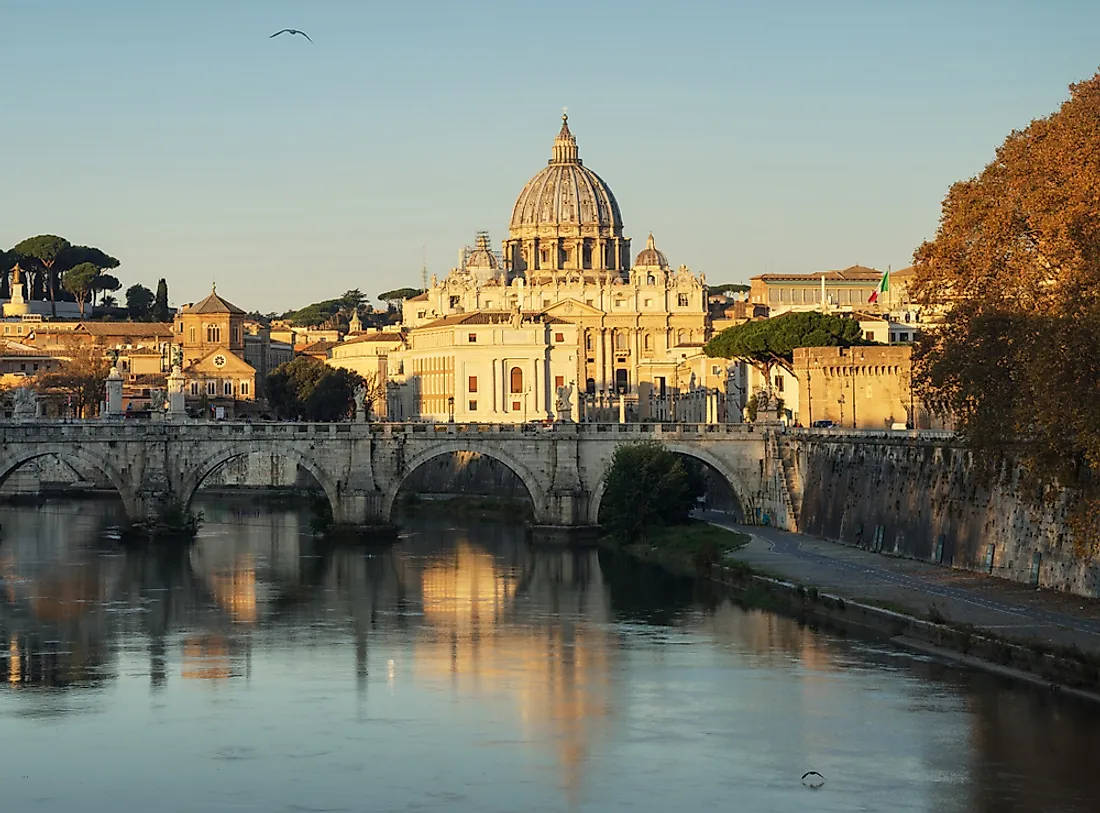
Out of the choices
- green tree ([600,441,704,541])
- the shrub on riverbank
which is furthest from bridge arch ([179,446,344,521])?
green tree ([600,441,704,541])

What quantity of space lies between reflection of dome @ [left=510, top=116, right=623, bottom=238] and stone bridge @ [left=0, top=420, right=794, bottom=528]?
10001 cm

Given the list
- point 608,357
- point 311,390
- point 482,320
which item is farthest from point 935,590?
point 608,357

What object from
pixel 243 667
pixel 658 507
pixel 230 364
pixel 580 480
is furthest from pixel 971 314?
pixel 230 364

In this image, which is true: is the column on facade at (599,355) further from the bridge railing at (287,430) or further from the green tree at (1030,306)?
the green tree at (1030,306)

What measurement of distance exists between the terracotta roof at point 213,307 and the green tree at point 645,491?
240 ft

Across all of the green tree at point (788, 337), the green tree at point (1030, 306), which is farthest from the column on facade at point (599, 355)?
the green tree at point (1030, 306)

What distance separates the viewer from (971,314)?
43125 millimetres

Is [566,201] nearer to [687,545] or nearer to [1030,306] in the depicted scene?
[687,545]

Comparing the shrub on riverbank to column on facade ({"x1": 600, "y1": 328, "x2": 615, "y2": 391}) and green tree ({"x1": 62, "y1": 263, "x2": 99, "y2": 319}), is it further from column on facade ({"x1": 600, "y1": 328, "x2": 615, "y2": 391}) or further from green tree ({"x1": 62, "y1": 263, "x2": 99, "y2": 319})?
green tree ({"x1": 62, "y1": 263, "x2": 99, "y2": 319})

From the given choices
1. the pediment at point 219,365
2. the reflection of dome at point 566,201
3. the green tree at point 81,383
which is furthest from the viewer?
the reflection of dome at point 566,201

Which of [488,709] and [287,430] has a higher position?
[287,430]

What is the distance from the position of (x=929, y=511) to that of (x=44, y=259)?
123 metres

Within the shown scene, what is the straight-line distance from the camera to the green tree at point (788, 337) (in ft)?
263

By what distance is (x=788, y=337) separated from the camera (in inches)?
3206
